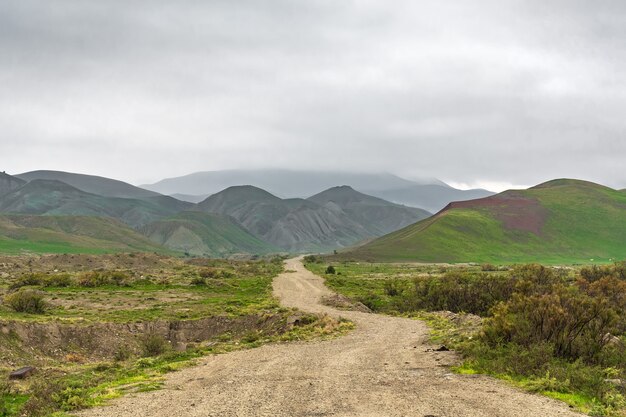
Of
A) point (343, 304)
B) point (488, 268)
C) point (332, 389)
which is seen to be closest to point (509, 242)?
point (488, 268)

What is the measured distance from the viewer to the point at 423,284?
164 ft

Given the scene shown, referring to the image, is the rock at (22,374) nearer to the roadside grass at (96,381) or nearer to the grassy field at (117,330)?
the grassy field at (117,330)

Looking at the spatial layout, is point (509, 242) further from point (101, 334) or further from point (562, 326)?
point (101, 334)

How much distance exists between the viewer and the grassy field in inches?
720

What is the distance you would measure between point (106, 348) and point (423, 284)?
31.0 m

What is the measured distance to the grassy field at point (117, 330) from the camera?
60.0 feet

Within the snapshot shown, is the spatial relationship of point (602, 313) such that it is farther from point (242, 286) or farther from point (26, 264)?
point (26, 264)

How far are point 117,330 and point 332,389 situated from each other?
22.7 meters

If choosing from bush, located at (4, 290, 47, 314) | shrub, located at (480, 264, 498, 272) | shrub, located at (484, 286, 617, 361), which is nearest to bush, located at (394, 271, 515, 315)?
shrub, located at (484, 286, 617, 361)

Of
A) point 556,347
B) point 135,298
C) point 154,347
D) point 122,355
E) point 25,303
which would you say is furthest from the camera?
point 135,298

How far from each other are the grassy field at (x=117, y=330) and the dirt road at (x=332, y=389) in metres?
1.96

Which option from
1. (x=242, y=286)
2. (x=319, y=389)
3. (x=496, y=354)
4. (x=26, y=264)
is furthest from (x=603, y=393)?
(x=26, y=264)

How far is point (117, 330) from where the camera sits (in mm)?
34406

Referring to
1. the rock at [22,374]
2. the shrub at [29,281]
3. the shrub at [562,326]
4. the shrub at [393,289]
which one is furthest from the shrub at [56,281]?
the shrub at [562,326]
